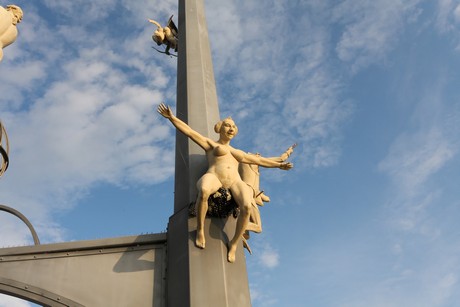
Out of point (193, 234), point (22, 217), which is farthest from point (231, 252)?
point (22, 217)

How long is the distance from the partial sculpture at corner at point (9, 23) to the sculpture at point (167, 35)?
12.3 feet

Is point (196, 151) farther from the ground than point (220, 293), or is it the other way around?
point (196, 151)

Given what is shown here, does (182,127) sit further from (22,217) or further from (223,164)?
(22,217)

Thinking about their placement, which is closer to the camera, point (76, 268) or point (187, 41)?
point (76, 268)

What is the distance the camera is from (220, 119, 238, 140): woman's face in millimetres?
8883

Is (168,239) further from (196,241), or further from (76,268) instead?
(76,268)

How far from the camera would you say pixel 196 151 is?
31.6ft

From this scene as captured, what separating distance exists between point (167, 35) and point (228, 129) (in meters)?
7.07

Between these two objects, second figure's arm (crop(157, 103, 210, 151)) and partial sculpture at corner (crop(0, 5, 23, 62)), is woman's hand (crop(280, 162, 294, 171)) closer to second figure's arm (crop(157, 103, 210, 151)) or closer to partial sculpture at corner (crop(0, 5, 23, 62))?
second figure's arm (crop(157, 103, 210, 151))

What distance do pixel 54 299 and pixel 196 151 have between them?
11.7 ft

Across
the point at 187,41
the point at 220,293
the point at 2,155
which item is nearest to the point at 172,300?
the point at 220,293

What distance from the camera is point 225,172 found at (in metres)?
A: 8.39

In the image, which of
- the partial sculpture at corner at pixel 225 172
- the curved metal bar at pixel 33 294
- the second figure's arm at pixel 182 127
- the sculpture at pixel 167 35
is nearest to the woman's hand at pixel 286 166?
the partial sculpture at corner at pixel 225 172

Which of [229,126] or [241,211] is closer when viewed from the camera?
[241,211]
